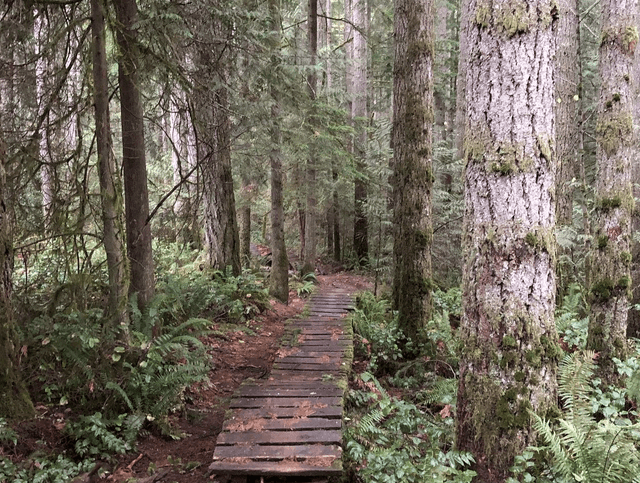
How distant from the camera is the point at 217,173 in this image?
9977 mm

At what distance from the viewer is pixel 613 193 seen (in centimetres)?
619

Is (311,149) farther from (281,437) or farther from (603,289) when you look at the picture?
(281,437)

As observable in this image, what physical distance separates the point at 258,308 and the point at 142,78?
17.5 feet

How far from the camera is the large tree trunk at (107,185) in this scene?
5090 millimetres

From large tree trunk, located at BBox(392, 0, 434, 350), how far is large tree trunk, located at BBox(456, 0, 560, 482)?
14.0ft

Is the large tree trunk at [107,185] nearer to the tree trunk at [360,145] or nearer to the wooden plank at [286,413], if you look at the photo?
the wooden plank at [286,413]

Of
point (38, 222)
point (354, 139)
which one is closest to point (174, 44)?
point (38, 222)

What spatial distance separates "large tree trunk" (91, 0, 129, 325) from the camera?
5090 mm

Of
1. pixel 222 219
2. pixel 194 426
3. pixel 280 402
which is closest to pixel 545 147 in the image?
pixel 280 402

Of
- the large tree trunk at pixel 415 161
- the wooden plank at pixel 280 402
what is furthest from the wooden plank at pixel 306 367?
the large tree trunk at pixel 415 161

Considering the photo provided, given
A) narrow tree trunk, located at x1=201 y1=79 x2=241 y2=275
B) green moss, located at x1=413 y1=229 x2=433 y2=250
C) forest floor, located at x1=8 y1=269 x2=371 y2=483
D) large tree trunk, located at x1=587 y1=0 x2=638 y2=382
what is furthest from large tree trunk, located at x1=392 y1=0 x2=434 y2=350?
narrow tree trunk, located at x1=201 y1=79 x2=241 y2=275

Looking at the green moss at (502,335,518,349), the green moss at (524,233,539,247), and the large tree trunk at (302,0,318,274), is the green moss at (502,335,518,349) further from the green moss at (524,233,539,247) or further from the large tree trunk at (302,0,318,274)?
the large tree trunk at (302,0,318,274)

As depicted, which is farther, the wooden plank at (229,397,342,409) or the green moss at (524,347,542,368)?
the wooden plank at (229,397,342,409)

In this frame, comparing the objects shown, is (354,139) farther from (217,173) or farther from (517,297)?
(517,297)
